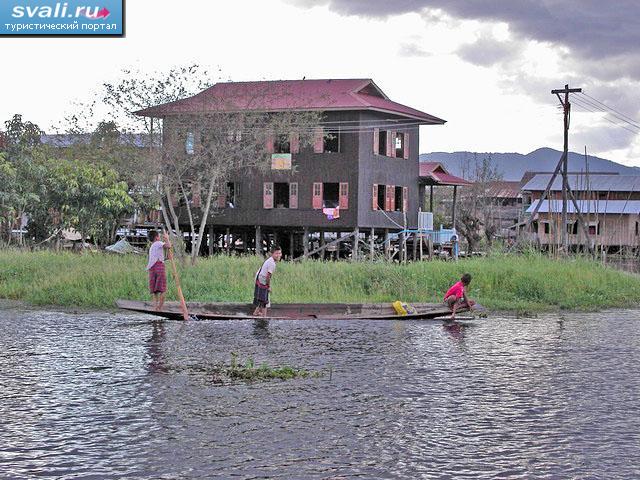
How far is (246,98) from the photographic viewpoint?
3672 centimetres

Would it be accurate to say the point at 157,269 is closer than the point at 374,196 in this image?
Yes

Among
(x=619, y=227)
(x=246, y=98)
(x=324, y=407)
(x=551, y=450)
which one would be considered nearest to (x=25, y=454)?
(x=324, y=407)

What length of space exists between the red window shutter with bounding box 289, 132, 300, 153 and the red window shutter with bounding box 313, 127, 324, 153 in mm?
742

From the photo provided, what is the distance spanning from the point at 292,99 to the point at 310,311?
2043 centimetres

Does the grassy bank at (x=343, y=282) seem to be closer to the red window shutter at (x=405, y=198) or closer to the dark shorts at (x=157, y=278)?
the dark shorts at (x=157, y=278)

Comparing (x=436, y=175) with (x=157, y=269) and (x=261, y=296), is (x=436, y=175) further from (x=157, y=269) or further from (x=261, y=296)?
(x=157, y=269)

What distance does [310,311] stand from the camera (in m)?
21.4

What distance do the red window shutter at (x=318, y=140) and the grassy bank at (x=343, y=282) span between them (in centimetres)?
1104

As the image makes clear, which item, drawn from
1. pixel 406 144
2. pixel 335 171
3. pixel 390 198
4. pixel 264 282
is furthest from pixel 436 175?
pixel 264 282

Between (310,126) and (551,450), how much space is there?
29.8 m

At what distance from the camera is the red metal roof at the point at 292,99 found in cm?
3356

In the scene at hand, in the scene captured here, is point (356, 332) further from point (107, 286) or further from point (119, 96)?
point (119, 96)

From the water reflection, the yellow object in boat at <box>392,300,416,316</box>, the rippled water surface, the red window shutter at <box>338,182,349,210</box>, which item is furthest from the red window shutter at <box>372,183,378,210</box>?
the rippled water surface

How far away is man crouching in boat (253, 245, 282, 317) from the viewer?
20.0 m
